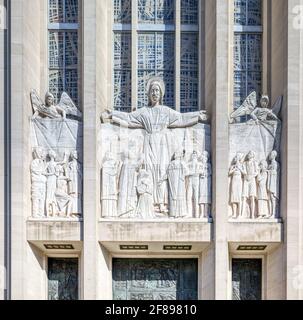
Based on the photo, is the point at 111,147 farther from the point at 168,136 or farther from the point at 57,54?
the point at 57,54

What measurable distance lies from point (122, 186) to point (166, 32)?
400cm

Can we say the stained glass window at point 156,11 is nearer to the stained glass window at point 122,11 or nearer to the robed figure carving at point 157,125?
the stained glass window at point 122,11

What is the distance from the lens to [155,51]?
18.8 meters

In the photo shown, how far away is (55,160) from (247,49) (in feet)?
17.3

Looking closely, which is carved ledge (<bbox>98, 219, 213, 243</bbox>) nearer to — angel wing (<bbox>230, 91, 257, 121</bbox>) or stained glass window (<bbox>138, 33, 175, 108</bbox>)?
angel wing (<bbox>230, 91, 257, 121</bbox>)

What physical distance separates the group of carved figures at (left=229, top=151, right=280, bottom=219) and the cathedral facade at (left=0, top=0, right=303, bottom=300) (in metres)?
0.03

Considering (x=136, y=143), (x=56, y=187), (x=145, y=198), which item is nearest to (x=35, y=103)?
(x=56, y=187)

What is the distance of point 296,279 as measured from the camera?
17031 mm

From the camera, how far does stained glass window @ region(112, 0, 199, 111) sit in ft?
61.2

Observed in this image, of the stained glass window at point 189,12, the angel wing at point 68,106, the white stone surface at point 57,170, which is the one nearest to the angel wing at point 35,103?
the white stone surface at point 57,170

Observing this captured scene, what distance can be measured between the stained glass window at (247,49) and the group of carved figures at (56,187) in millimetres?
4245

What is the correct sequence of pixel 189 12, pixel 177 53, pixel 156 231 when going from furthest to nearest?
1. pixel 189 12
2. pixel 177 53
3. pixel 156 231

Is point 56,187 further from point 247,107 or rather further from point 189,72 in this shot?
point 247,107

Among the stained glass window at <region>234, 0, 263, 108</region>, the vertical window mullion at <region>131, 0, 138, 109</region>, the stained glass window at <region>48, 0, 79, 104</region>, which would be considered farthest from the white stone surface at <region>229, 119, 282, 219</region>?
the stained glass window at <region>48, 0, 79, 104</region>
